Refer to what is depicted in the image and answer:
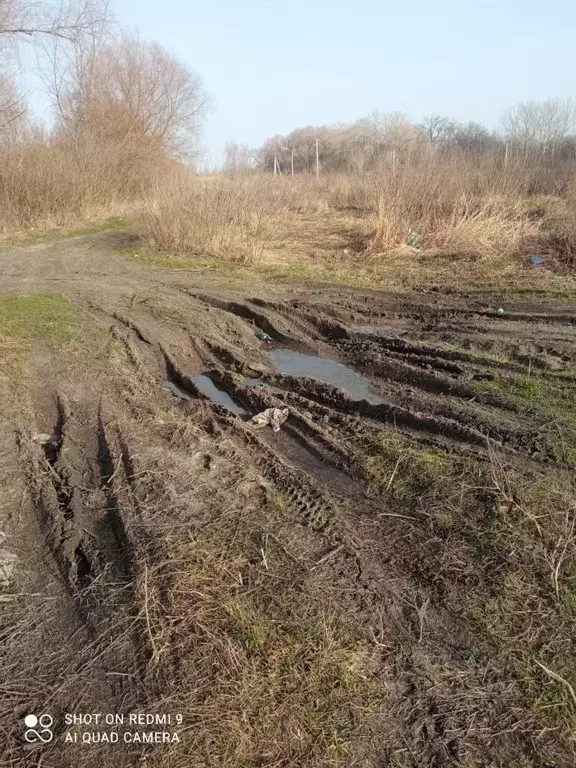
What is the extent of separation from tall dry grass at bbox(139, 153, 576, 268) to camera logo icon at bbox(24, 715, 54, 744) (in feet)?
37.1

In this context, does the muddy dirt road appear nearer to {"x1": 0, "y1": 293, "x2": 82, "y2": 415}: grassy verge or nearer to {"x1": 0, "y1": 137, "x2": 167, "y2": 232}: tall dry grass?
{"x1": 0, "y1": 293, "x2": 82, "y2": 415}: grassy verge

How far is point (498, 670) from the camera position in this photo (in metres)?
2.57

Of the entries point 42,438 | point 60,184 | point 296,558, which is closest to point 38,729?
point 296,558

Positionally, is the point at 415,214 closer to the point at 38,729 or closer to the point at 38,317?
the point at 38,317

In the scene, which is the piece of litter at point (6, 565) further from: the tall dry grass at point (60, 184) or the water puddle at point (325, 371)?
the tall dry grass at point (60, 184)

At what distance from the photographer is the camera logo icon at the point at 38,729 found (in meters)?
2.24

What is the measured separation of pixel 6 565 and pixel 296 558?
1.67 metres

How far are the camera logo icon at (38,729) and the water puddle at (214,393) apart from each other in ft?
11.7

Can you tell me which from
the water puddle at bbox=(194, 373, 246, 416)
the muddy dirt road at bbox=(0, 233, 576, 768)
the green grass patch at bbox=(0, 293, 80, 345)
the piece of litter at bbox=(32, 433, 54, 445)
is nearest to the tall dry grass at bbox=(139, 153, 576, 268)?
the green grass patch at bbox=(0, 293, 80, 345)

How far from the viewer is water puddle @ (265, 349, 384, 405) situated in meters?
6.20

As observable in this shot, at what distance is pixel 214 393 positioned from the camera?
20.7 feet

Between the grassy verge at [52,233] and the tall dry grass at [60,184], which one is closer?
the grassy verge at [52,233]

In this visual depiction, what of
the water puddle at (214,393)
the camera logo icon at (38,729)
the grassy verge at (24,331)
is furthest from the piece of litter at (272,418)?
the camera logo icon at (38,729)

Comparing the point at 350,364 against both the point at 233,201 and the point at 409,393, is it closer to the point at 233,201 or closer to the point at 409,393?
the point at 409,393
